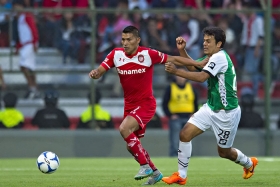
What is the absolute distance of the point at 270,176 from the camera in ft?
34.1

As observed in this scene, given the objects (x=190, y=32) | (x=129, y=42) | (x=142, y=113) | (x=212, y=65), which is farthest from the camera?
(x=190, y=32)

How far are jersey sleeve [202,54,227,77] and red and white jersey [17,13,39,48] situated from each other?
24.5 ft

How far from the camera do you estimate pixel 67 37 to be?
15836 mm

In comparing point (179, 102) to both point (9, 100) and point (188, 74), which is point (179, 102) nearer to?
point (9, 100)

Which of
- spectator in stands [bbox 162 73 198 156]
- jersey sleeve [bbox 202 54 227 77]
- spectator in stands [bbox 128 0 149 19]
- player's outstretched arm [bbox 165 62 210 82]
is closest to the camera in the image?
player's outstretched arm [bbox 165 62 210 82]

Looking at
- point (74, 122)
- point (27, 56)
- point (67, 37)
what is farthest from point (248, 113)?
point (27, 56)

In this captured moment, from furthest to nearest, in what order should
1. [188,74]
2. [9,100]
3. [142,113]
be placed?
[9,100] → [142,113] → [188,74]

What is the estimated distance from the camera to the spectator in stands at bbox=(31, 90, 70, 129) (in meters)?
15.6

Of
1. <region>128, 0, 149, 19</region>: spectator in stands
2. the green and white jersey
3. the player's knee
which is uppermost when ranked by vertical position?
<region>128, 0, 149, 19</region>: spectator in stands

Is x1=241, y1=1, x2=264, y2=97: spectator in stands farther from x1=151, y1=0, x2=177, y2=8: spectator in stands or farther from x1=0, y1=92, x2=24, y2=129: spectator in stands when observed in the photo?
x1=0, y1=92, x2=24, y2=129: spectator in stands

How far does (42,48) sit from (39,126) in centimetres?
166

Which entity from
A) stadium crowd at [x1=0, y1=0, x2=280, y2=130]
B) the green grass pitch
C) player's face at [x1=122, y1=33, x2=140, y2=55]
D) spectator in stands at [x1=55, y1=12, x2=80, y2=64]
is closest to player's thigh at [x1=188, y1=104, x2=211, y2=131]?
the green grass pitch

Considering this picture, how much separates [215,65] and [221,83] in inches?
11.4

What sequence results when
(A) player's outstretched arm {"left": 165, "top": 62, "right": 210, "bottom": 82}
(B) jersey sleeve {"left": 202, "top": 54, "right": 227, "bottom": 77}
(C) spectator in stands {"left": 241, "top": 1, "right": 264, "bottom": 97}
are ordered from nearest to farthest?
(A) player's outstretched arm {"left": 165, "top": 62, "right": 210, "bottom": 82} → (B) jersey sleeve {"left": 202, "top": 54, "right": 227, "bottom": 77} → (C) spectator in stands {"left": 241, "top": 1, "right": 264, "bottom": 97}
